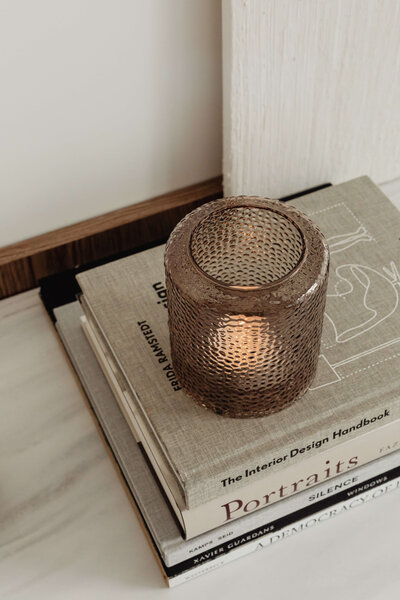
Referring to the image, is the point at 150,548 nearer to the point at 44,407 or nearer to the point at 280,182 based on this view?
the point at 44,407

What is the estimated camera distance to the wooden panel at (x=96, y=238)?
560 mm

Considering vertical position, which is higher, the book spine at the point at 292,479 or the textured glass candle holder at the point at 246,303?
the textured glass candle holder at the point at 246,303

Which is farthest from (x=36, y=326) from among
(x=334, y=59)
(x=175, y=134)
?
(x=334, y=59)

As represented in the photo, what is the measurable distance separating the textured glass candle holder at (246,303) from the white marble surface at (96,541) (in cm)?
10

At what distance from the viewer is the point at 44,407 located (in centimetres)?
52

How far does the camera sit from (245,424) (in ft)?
1.38

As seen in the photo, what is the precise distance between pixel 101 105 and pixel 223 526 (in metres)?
0.28

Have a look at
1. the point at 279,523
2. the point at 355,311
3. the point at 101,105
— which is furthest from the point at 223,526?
the point at 101,105

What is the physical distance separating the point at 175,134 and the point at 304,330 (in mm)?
226

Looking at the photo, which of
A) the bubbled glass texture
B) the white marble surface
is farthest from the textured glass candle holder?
the white marble surface

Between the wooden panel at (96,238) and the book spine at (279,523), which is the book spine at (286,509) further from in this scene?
the wooden panel at (96,238)

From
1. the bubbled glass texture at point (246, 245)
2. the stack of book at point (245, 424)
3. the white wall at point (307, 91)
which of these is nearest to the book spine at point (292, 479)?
the stack of book at point (245, 424)

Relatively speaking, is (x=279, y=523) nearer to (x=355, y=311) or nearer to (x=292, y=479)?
(x=292, y=479)

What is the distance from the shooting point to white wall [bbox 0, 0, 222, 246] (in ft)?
1.52
